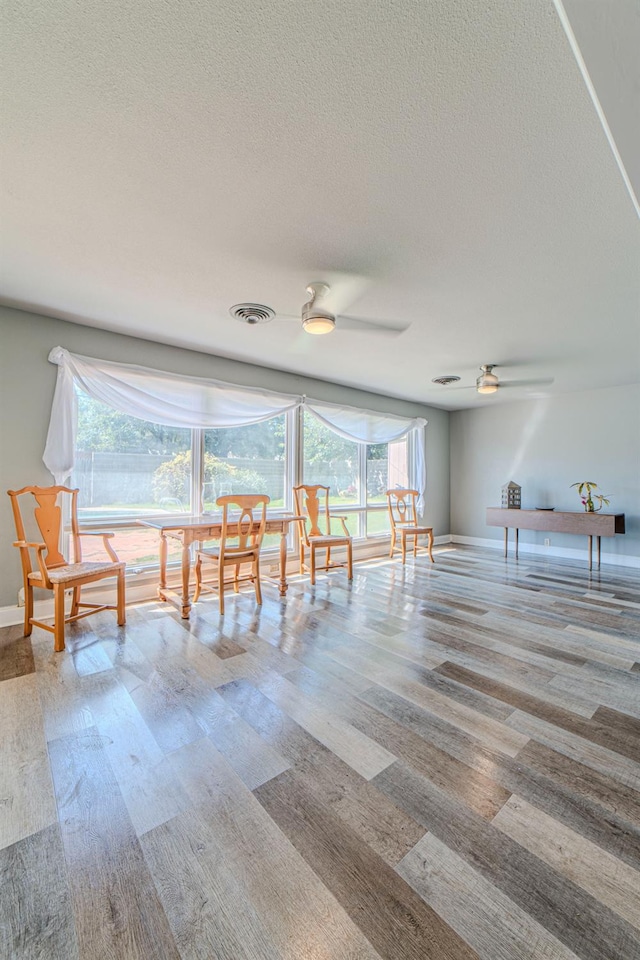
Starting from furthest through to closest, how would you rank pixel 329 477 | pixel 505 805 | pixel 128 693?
pixel 329 477 < pixel 128 693 < pixel 505 805

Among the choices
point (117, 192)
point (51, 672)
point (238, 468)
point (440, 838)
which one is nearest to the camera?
point (440, 838)

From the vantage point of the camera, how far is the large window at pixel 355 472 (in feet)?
16.0

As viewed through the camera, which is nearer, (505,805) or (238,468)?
(505,805)

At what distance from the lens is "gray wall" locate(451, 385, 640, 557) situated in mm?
5055

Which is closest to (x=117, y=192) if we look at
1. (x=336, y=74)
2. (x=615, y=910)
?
(x=336, y=74)

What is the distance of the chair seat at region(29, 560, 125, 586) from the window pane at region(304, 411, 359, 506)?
2.49 m

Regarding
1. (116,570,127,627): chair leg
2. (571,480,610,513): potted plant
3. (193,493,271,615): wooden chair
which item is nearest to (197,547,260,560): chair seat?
(193,493,271,615): wooden chair

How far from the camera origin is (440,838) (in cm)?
117

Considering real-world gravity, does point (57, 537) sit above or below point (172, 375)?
below

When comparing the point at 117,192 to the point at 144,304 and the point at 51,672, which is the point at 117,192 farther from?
the point at 51,672

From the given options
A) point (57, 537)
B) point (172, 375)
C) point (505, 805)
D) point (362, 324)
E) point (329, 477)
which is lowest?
point (505, 805)

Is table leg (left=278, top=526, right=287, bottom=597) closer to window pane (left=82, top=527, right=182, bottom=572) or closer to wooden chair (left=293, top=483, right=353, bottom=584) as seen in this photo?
wooden chair (left=293, top=483, right=353, bottom=584)

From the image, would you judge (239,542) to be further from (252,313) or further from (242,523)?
(252,313)

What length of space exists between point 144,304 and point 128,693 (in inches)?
103
